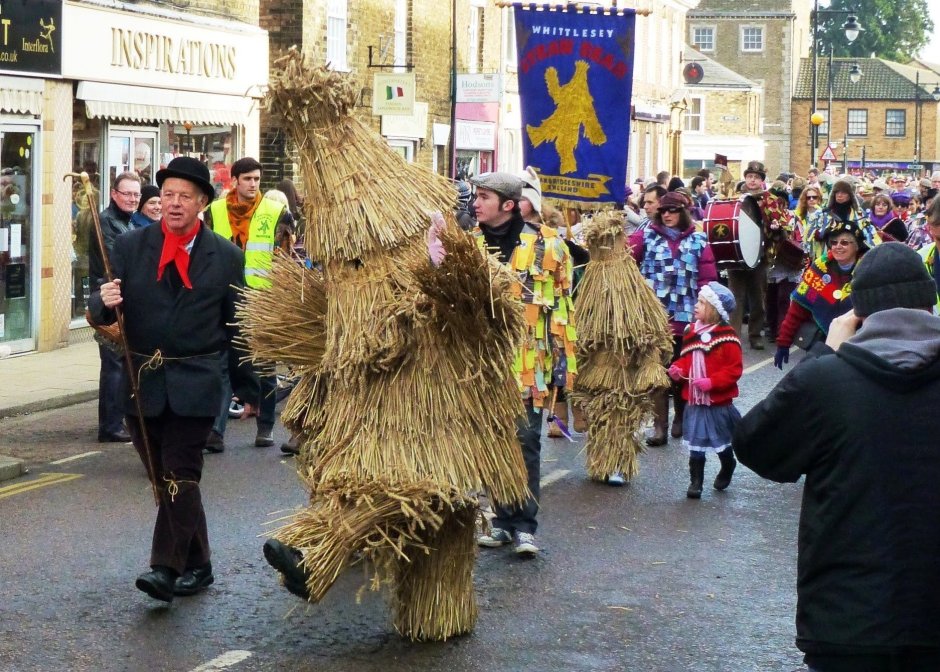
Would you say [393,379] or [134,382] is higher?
[393,379]

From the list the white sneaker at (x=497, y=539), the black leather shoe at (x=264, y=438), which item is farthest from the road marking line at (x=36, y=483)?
the white sneaker at (x=497, y=539)

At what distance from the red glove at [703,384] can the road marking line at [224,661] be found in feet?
14.2

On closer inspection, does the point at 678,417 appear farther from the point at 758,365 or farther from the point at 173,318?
the point at 173,318

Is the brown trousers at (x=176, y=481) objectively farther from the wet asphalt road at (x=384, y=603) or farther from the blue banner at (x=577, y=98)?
the blue banner at (x=577, y=98)

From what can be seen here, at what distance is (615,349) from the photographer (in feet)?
32.2

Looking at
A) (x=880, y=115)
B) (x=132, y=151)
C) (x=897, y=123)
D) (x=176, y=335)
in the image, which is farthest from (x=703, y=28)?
(x=176, y=335)

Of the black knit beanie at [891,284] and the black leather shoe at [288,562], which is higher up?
the black knit beanie at [891,284]

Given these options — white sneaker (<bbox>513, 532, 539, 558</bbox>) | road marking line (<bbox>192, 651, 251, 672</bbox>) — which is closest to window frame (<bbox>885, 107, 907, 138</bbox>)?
white sneaker (<bbox>513, 532, 539, 558</bbox>)

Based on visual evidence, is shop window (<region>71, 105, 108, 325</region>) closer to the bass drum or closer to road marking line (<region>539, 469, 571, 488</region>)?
the bass drum

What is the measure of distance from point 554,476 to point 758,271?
28.8 ft

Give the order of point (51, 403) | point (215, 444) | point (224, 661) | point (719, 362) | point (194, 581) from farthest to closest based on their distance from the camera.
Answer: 1. point (51, 403)
2. point (215, 444)
3. point (719, 362)
4. point (194, 581)
5. point (224, 661)

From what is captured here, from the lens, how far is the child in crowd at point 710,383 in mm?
9336

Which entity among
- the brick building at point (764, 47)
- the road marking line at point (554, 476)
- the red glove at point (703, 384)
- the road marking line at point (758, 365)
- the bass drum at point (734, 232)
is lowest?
the road marking line at point (554, 476)

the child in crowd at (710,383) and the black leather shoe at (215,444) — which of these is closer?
the child in crowd at (710,383)
